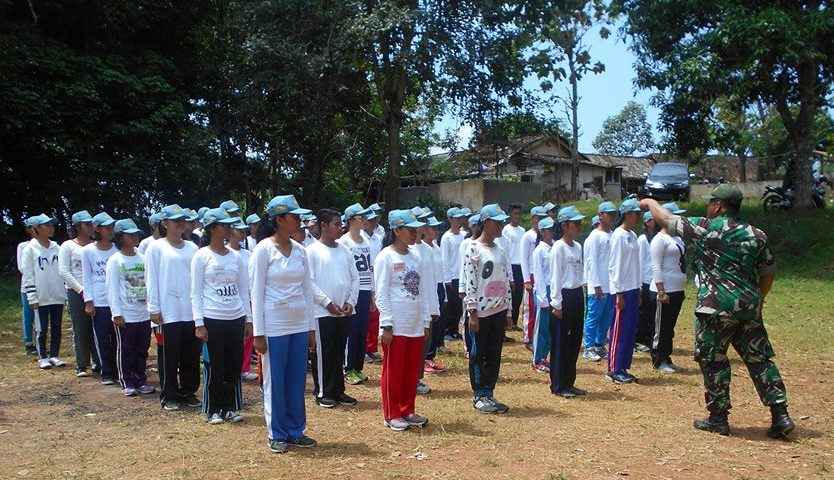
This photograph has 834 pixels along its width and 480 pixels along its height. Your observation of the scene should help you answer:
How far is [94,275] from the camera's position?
8219 mm

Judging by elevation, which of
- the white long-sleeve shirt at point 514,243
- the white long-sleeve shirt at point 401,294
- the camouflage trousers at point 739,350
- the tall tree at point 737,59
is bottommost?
the camouflage trousers at point 739,350

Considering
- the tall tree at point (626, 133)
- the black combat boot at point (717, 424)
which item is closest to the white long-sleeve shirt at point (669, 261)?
the black combat boot at point (717, 424)

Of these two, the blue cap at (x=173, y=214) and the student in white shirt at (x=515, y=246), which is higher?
the blue cap at (x=173, y=214)

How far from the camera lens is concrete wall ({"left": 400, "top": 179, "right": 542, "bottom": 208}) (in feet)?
92.7

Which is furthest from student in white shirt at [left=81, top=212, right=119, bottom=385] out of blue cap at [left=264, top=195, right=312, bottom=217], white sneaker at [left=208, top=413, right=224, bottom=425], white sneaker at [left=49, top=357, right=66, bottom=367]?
blue cap at [left=264, top=195, right=312, bottom=217]

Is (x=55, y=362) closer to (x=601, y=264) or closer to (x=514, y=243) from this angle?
(x=514, y=243)

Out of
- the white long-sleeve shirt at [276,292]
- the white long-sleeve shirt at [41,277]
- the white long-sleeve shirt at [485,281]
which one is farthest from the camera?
the white long-sleeve shirt at [41,277]

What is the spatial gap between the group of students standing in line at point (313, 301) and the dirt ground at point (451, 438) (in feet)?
0.96

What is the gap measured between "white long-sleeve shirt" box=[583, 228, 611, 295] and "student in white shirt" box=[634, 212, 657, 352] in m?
0.82

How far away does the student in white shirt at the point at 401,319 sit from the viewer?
634 centimetres

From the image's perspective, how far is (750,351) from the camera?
6.18 m

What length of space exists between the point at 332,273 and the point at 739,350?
388cm

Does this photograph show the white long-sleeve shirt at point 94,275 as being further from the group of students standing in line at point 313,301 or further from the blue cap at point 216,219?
the blue cap at point 216,219

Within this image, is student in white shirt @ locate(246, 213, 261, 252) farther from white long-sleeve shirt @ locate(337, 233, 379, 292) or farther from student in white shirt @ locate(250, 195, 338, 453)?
student in white shirt @ locate(250, 195, 338, 453)
